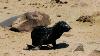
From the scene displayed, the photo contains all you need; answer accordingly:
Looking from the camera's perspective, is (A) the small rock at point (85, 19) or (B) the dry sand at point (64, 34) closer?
(B) the dry sand at point (64, 34)

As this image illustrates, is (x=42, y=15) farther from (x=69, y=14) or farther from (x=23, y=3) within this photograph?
(x=23, y=3)

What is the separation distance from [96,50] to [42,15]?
3091 millimetres

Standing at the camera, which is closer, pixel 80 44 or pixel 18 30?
pixel 80 44

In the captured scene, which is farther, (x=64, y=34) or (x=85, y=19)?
(x=85, y=19)

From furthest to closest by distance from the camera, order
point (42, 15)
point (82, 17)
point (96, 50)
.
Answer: point (82, 17)
point (42, 15)
point (96, 50)

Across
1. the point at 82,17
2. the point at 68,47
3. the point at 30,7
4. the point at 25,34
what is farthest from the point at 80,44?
the point at 30,7

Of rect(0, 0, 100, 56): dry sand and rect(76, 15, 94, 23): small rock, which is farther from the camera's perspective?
rect(76, 15, 94, 23): small rock

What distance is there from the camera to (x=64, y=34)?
10156 mm

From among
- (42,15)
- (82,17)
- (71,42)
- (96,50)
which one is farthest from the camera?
(82,17)

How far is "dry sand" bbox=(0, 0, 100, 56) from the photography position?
841 centimetres

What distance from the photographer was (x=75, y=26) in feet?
36.7

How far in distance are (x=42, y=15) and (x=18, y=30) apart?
1.02m

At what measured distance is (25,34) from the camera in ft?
33.1

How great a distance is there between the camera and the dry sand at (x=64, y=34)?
331 inches
